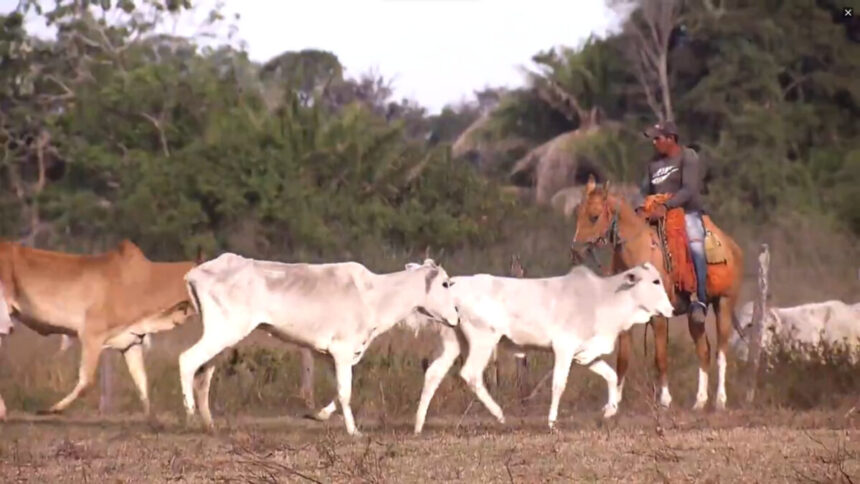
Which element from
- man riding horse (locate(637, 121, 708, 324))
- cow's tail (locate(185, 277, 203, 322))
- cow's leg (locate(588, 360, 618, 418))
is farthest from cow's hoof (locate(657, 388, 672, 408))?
cow's tail (locate(185, 277, 203, 322))

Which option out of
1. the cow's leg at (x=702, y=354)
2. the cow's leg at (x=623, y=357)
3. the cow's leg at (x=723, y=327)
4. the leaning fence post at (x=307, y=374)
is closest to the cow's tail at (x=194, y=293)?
the leaning fence post at (x=307, y=374)

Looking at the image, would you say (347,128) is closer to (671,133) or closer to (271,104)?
(271,104)

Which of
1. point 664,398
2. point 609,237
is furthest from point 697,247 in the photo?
point 664,398

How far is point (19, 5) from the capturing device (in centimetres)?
3447

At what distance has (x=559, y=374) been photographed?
1243 cm

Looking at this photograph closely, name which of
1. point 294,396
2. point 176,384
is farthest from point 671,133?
point 176,384

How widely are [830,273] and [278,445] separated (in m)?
15.5

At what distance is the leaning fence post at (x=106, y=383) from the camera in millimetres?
15359

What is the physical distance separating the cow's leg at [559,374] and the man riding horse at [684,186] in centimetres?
185

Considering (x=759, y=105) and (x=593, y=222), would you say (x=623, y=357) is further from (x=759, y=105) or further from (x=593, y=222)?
(x=759, y=105)

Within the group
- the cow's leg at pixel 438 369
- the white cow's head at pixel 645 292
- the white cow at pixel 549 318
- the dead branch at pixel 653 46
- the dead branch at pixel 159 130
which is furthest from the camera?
the dead branch at pixel 653 46

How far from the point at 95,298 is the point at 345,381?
2.78 meters

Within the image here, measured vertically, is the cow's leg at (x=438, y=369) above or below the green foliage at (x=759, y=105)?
below

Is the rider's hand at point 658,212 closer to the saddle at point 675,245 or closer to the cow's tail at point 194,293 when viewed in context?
the saddle at point 675,245
